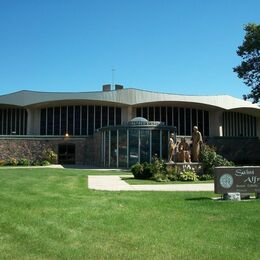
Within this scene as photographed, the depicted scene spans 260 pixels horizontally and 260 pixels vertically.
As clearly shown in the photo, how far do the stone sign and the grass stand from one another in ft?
3.18

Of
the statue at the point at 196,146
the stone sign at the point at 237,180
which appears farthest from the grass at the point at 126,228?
the statue at the point at 196,146

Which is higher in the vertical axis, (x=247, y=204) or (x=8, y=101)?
(x=8, y=101)

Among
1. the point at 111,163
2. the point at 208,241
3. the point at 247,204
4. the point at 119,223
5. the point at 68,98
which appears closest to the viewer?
the point at 208,241

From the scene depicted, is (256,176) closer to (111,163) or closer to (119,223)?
(119,223)

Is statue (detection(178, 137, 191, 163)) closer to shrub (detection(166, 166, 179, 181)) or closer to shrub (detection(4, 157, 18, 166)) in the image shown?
shrub (detection(166, 166, 179, 181))

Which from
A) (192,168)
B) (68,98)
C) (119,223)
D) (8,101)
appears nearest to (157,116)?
(68,98)

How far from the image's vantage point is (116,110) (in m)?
57.6

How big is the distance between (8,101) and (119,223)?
5131 centimetres

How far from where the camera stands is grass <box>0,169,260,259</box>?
22.9ft

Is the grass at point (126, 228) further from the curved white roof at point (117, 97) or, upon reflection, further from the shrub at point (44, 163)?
the curved white roof at point (117, 97)

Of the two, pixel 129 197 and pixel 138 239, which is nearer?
pixel 138 239

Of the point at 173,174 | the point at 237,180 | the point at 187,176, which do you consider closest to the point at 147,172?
the point at 173,174

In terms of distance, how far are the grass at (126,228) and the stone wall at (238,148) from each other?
3729cm

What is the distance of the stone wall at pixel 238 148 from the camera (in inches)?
1933
